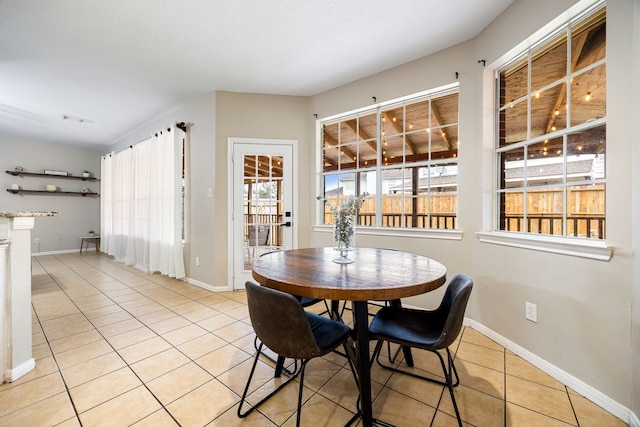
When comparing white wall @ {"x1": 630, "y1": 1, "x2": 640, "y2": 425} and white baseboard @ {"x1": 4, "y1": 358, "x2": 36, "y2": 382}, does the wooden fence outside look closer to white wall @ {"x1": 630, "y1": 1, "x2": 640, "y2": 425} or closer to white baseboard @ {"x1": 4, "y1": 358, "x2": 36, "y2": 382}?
white wall @ {"x1": 630, "y1": 1, "x2": 640, "y2": 425}

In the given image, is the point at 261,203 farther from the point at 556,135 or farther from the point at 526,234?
the point at 556,135

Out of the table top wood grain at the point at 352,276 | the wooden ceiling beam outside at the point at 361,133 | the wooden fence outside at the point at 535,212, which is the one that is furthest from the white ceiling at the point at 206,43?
the table top wood grain at the point at 352,276

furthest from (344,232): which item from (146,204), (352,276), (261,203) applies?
(146,204)

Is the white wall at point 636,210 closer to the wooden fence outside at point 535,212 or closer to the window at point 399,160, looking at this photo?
the wooden fence outside at point 535,212

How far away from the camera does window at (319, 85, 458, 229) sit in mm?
2840

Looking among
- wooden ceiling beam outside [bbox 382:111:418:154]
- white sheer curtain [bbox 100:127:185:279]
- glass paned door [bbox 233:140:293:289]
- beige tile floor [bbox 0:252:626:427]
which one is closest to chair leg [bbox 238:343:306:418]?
beige tile floor [bbox 0:252:626:427]

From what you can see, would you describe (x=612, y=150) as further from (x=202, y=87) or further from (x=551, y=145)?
(x=202, y=87)

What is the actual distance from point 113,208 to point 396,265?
6.63 meters

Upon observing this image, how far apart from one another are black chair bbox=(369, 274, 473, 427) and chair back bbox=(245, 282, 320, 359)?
43cm

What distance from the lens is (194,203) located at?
3939mm

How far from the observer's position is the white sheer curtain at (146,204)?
4055mm

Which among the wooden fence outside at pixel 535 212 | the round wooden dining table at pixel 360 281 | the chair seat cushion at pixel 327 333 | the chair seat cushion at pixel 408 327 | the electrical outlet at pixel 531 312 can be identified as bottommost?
the electrical outlet at pixel 531 312

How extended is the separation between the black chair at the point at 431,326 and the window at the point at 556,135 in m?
1.01

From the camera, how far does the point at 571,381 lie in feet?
5.46
